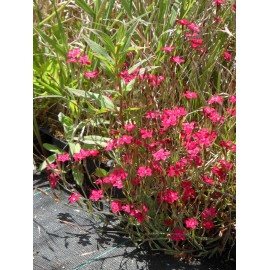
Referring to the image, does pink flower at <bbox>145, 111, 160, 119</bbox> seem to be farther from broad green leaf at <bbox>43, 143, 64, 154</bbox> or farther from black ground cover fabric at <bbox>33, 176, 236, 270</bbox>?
broad green leaf at <bbox>43, 143, 64, 154</bbox>

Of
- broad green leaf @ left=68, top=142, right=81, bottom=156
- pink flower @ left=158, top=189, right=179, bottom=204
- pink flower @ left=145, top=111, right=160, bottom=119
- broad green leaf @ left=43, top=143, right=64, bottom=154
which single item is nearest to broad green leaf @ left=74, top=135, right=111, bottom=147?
broad green leaf @ left=68, top=142, right=81, bottom=156

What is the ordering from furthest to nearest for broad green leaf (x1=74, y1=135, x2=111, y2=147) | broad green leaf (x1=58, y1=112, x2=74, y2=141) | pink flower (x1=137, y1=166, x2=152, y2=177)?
broad green leaf (x1=58, y1=112, x2=74, y2=141), broad green leaf (x1=74, y1=135, x2=111, y2=147), pink flower (x1=137, y1=166, x2=152, y2=177)

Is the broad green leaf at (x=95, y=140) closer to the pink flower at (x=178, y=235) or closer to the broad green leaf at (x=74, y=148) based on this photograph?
the broad green leaf at (x=74, y=148)

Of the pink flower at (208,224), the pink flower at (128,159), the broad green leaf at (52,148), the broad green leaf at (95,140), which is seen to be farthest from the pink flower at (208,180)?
the broad green leaf at (52,148)

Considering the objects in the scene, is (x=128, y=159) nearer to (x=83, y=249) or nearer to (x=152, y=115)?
(x=152, y=115)

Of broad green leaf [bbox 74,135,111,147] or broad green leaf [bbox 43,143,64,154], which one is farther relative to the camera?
broad green leaf [bbox 43,143,64,154]

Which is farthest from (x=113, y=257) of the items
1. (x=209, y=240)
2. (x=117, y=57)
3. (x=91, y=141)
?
(x=117, y=57)

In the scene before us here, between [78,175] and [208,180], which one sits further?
[78,175]

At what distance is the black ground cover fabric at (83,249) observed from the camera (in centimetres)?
158

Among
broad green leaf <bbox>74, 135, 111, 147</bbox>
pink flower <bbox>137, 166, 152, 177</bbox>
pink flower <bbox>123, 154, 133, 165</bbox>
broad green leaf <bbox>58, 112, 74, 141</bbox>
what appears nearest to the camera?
pink flower <bbox>137, 166, 152, 177</bbox>

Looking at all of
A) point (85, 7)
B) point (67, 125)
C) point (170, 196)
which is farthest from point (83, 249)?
point (85, 7)

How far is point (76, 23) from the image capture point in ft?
7.88

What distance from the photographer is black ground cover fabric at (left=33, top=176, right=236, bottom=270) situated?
1.58m

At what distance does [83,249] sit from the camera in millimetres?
1660
